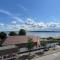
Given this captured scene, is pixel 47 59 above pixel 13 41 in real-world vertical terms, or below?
below

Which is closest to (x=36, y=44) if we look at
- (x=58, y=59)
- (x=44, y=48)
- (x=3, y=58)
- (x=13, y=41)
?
(x=44, y=48)

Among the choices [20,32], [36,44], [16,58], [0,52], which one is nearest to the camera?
[0,52]

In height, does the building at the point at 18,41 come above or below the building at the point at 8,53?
above

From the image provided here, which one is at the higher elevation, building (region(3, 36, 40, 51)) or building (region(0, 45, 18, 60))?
building (region(3, 36, 40, 51))

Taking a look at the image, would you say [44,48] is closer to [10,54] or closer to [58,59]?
[58,59]

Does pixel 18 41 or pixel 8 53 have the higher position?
pixel 18 41

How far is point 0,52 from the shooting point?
121 ft

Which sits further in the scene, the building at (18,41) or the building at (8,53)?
the building at (18,41)

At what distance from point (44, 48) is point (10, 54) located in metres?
17.6

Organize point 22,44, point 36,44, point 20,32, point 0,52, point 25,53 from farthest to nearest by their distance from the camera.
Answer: point 20,32, point 36,44, point 22,44, point 25,53, point 0,52

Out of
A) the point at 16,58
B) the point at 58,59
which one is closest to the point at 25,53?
the point at 16,58

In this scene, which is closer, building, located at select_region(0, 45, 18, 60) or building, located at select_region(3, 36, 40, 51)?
building, located at select_region(0, 45, 18, 60)

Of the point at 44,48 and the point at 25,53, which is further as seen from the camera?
the point at 44,48

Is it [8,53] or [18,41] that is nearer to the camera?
[8,53]
